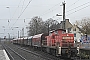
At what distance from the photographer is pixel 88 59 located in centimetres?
2469

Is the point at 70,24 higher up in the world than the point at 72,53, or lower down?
higher up

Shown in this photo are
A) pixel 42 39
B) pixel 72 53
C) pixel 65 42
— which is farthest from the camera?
pixel 42 39

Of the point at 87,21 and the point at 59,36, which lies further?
the point at 87,21

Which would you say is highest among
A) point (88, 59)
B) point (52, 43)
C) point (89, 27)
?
point (89, 27)

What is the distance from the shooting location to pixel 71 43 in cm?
2622

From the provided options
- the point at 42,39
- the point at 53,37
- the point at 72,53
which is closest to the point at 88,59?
the point at 72,53

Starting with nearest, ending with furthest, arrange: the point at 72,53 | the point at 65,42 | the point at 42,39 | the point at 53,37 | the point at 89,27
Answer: the point at 72,53 → the point at 65,42 → the point at 53,37 → the point at 42,39 → the point at 89,27

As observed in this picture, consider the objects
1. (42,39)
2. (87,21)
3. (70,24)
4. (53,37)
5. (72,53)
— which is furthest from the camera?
(70,24)

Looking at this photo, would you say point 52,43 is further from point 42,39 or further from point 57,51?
point 42,39

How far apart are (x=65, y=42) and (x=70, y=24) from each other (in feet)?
220

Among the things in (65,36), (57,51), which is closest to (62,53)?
(57,51)

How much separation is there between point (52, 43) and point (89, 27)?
4454cm

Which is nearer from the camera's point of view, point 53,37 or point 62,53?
point 62,53

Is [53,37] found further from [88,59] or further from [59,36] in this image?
[88,59]
